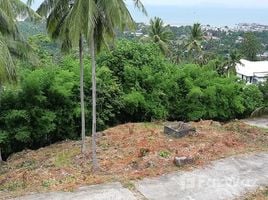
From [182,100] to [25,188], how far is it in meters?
15.2

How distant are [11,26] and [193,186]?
825cm

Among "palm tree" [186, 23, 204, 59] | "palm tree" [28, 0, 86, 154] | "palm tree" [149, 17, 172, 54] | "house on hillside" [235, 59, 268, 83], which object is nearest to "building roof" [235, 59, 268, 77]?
"house on hillside" [235, 59, 268, 83]


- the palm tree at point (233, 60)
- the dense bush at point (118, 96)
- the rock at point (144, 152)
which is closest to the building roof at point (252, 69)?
the palm tree at point (233, 60)

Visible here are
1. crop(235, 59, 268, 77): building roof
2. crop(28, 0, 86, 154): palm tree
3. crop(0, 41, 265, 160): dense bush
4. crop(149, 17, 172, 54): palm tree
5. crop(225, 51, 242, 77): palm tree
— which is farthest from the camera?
crop(235, 59, 268, 77): building roof

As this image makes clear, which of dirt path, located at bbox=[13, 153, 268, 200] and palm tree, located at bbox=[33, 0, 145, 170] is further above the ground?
palm tree, located at bbox=[33, 0, 145, 170]

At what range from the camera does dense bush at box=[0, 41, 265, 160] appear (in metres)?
20.0

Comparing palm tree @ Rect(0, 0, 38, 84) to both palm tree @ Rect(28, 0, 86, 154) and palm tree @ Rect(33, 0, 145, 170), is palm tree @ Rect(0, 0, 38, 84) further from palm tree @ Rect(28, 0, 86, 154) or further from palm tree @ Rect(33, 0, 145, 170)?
palm tree @ Rect(33, 0, 145, 170)

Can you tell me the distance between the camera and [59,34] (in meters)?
14.8

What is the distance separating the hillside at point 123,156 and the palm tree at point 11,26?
134 inches

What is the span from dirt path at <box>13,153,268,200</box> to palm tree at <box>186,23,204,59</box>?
102ft

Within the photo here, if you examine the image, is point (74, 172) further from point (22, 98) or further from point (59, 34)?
point (22, 98)

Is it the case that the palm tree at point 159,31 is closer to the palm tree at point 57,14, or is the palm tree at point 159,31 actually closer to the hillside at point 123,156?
the hillside at point 123,156

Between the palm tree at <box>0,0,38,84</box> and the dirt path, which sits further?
the palm tree at <box>0,0,38,84</box>

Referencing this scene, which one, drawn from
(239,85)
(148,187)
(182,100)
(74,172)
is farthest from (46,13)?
(239,85)
